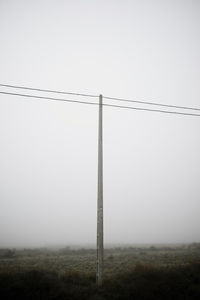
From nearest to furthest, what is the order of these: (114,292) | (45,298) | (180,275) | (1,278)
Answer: (45,298) → (114,292) → (1,278) → (180,275)

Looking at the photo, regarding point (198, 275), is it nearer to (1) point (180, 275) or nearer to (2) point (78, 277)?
(1) point (180, 275)

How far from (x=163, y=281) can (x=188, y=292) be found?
120cm

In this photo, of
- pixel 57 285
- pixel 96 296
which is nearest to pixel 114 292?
pixel 96 296

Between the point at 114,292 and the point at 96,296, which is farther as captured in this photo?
the point at 114,292

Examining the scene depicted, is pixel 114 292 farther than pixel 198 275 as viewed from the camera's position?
No

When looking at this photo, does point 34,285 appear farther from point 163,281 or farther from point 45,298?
point 163,281

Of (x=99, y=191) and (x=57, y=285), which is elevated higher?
(x=99, y=191)

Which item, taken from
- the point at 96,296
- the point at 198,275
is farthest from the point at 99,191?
the point at 198,275

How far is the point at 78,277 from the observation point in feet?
32.2

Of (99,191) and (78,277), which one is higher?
(99,191)

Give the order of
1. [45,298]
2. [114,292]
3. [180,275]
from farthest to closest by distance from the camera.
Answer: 1. [180,275]
2. [114,292]
3. [45,298]

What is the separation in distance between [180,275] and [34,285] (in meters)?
7.52

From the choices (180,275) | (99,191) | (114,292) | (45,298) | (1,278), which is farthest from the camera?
(180,275)

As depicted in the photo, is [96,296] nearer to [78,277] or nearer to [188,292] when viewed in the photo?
[78,277]
